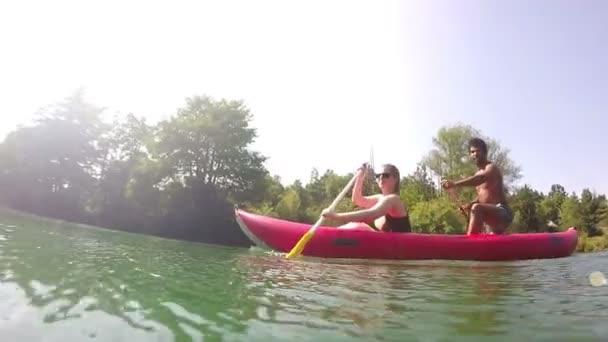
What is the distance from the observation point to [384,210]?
20.6 ft

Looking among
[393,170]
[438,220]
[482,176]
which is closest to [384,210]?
[393,170]

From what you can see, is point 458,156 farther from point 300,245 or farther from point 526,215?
point 300,245

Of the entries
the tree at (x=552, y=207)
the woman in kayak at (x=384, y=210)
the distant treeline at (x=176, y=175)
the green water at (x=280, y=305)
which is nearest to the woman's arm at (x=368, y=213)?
the woman in kayak at (x=384, y=210)

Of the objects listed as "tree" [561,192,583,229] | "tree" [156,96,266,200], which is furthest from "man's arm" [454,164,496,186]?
"tree" [561,192,583,229]

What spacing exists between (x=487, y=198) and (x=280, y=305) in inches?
206

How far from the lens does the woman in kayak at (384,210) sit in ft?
20.3

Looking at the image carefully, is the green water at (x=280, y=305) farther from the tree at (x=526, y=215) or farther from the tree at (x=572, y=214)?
the tree at (x=572, y=214)

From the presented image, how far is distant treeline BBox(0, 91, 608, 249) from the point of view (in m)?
26.7

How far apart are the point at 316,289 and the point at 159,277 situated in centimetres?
153

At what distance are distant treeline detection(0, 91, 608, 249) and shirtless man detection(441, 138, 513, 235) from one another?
58.6ft

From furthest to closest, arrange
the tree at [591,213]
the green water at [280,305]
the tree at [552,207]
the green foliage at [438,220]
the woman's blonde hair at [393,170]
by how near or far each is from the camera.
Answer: the tree at [552,207], the tree at [591,213], the green foliage at [438,220], the woman's blonde hair at [393,170], the green water at [280,305]

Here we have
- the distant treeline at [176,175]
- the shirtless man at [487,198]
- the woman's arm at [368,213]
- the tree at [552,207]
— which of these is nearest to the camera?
the woman's arm at [368,213]

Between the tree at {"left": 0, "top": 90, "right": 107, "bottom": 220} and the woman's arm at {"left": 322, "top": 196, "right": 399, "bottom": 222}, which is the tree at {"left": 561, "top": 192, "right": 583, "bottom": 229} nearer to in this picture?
the woman's arm at {"left": 322, "top": 196, "right": 399, "bottom": 222}

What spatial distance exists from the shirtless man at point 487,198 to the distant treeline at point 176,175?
17.8 meters
